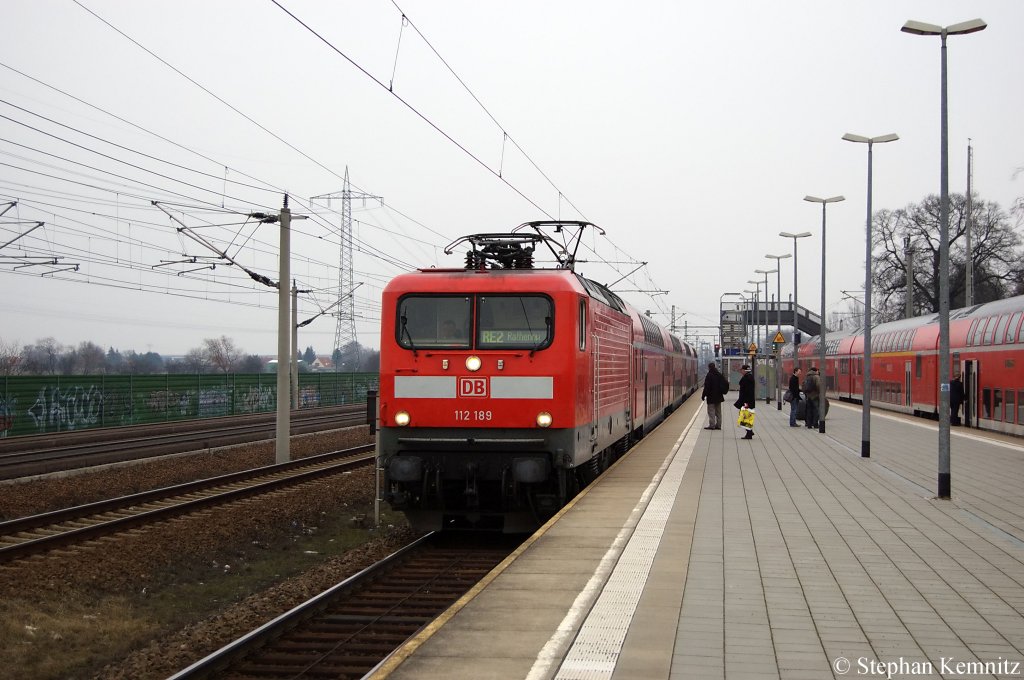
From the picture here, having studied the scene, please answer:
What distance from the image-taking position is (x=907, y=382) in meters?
37.0

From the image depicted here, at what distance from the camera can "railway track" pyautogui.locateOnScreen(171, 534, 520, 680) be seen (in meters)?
7.32

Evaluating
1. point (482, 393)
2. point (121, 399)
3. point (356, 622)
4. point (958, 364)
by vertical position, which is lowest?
point (356, 622)

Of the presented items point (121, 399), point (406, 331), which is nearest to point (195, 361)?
point (121, 399)

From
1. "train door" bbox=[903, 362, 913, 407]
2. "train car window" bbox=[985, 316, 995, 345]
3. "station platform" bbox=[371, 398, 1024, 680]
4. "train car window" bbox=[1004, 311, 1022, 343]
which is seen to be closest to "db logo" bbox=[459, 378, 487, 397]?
"station platform" bbox=[371, 398, 1024, 680]

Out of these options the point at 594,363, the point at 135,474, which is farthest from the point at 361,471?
the point at 594,363

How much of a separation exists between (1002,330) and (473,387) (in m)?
19.4

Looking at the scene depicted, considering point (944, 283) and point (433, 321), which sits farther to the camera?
point (944, 283)

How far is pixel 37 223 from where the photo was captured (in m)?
21.4

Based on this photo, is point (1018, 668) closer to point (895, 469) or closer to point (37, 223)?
point (895, 469)

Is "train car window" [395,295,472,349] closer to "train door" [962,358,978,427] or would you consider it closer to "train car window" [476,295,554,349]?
"train car window" [476,295,554,349]

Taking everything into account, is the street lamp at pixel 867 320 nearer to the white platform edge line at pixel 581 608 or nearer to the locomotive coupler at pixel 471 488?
the white platform edge line at pixel 581 608

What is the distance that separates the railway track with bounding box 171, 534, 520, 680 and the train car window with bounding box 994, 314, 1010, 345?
61.7ft

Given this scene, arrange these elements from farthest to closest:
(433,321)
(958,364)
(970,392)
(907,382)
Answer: (907,382) < (958,364) < (970,392) < (433,321)

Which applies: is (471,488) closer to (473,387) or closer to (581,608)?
(473,387)
